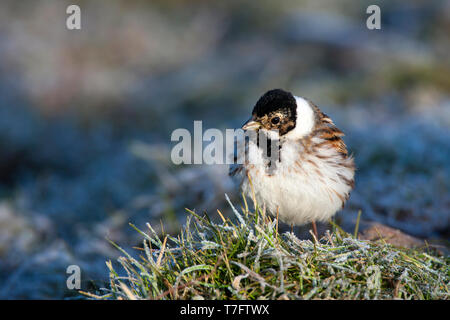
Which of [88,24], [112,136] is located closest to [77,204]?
[112,136]

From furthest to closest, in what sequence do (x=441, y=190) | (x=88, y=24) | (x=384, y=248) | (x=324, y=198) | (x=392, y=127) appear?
(x=88, y=24), (x=392, y=127), (x=441, y=190), (x=324, y=198), (x=384, y=248)

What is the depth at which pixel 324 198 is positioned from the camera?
365 cm

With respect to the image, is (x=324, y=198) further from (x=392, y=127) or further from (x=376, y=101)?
(x=376, y=101)

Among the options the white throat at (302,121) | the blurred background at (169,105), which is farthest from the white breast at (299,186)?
Result: the blurred background at (169,105)

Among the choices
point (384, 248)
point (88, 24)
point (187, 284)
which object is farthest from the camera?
point (88, 24)

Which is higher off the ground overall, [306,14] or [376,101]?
[306,14]

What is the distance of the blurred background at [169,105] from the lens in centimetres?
493

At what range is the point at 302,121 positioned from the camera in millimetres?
3812

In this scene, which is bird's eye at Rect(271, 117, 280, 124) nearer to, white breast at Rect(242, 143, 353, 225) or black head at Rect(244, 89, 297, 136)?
black head at Rect(244, 89, 297, 136)

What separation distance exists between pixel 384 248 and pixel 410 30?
8365 mm

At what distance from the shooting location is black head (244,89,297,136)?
361cm

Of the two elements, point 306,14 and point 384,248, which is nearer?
point 384,248

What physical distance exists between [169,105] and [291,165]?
531cm

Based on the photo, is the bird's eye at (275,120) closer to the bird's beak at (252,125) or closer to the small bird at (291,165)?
the small bird at (291,165)
